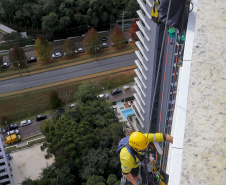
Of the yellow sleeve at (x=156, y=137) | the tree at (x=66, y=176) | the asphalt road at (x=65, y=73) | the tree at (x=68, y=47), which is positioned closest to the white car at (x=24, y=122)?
the asphalt road at (x=65, y=73)

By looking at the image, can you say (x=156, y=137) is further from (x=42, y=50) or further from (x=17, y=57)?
(x=17, y=57)

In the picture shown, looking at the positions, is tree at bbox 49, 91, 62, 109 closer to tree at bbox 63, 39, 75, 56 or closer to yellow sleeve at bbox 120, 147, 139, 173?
tree at bbox 63, 39, 75, 56

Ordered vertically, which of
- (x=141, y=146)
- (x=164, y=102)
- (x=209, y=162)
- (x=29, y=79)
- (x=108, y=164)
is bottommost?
(x=209, y=162)

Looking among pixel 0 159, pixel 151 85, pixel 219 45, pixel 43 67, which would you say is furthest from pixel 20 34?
pixel 219 45

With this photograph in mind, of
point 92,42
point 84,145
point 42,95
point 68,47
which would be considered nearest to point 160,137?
point 84,145

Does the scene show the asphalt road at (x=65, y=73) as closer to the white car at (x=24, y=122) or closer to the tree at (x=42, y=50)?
the tree at (x=42, y=50)

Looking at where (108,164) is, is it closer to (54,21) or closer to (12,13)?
(54,21)
